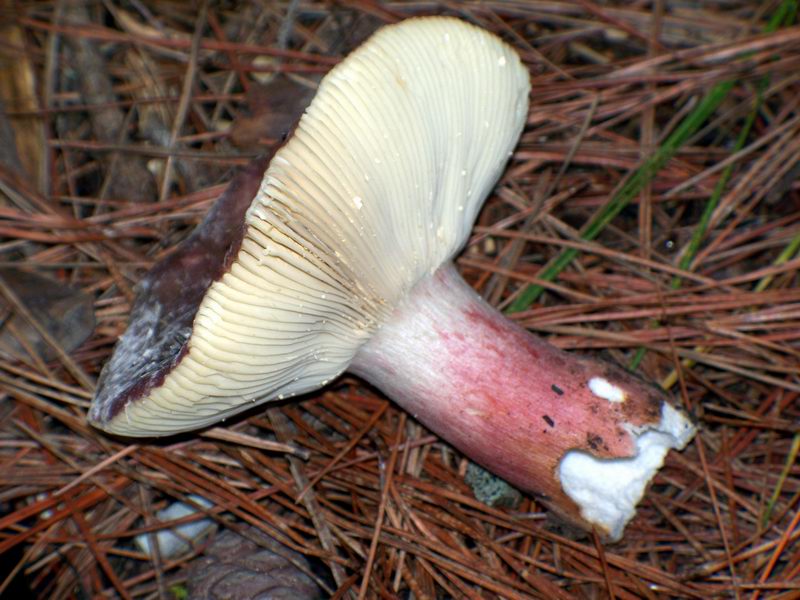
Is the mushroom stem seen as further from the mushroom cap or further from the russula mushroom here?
the mushroom cap

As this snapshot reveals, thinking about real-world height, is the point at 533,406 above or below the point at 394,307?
below

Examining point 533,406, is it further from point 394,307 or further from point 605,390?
Answer: point 394,307

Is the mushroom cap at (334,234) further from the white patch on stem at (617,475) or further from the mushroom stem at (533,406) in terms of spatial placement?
the white patch on stem at (617,475)

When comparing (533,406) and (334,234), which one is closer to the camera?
(334,234)

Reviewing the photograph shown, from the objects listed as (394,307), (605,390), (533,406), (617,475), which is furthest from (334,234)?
(617,475)

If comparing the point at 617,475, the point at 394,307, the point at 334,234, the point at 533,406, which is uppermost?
the point at 334,234

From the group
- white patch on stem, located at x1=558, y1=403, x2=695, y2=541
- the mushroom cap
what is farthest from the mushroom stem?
the mushroom cap
